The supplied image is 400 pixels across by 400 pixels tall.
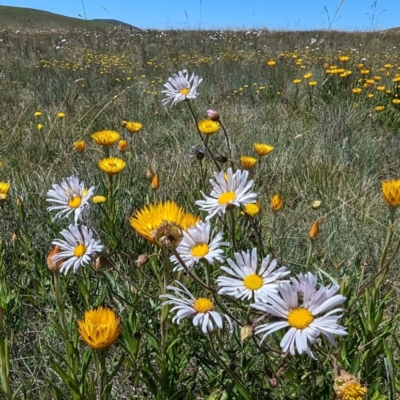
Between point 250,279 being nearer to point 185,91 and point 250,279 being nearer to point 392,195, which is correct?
point 392,195

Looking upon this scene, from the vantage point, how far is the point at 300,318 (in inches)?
33.1

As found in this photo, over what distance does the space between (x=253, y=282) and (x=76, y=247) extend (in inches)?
20.2

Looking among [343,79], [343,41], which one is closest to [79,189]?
[343,79]

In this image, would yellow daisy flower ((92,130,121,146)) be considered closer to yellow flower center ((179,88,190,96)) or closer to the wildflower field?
the wildflower field

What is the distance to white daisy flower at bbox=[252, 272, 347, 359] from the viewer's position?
31.5 inches

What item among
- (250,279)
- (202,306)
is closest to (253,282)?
(250,279)

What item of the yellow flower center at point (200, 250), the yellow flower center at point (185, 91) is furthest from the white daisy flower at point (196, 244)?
the yellow flower center at point (185, 91)

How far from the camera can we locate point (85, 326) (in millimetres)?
935

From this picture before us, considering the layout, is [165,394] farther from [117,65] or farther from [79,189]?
[117,65]

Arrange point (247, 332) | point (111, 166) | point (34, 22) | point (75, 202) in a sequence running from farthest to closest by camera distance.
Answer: point (34, 22) → point (111, 166) → point (75, 202) → point (247, 332)

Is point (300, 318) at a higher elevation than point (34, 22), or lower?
lower

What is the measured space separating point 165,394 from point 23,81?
18.5ft

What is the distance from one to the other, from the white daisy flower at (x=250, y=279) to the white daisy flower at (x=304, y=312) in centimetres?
7

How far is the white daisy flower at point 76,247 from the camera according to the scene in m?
1.20
